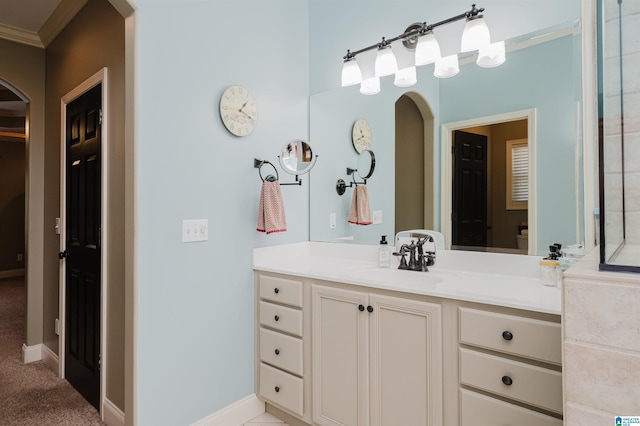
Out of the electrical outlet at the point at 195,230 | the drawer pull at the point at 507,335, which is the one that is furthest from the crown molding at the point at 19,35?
the drawer pull at the point at 507,335

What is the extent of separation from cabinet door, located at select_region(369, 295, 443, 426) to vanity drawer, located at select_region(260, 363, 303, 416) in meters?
0.46

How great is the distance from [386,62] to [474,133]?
663mm

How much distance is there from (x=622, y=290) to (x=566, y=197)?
38.9 inches

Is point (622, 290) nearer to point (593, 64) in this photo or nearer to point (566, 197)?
point (566, 197)

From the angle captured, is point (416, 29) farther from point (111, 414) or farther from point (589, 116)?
point (111, 414)

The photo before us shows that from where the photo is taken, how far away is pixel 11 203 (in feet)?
22.5

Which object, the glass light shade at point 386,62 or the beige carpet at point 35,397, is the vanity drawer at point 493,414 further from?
the beige carpet at point 35,397

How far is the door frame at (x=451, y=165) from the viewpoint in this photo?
176cm

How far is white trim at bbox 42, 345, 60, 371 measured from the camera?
2.85m

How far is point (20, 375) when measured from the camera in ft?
9.20

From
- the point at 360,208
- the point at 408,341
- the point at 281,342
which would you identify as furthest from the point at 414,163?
the point at 281,342

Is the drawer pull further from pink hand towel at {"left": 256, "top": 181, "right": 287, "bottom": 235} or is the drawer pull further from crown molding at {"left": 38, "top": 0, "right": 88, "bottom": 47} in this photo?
crown molding at {"left": 38, "top": 0, "right": 88, "bottom": 47}

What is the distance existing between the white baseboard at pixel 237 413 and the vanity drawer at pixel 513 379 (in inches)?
51.2

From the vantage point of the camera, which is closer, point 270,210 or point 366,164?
point 270,210
